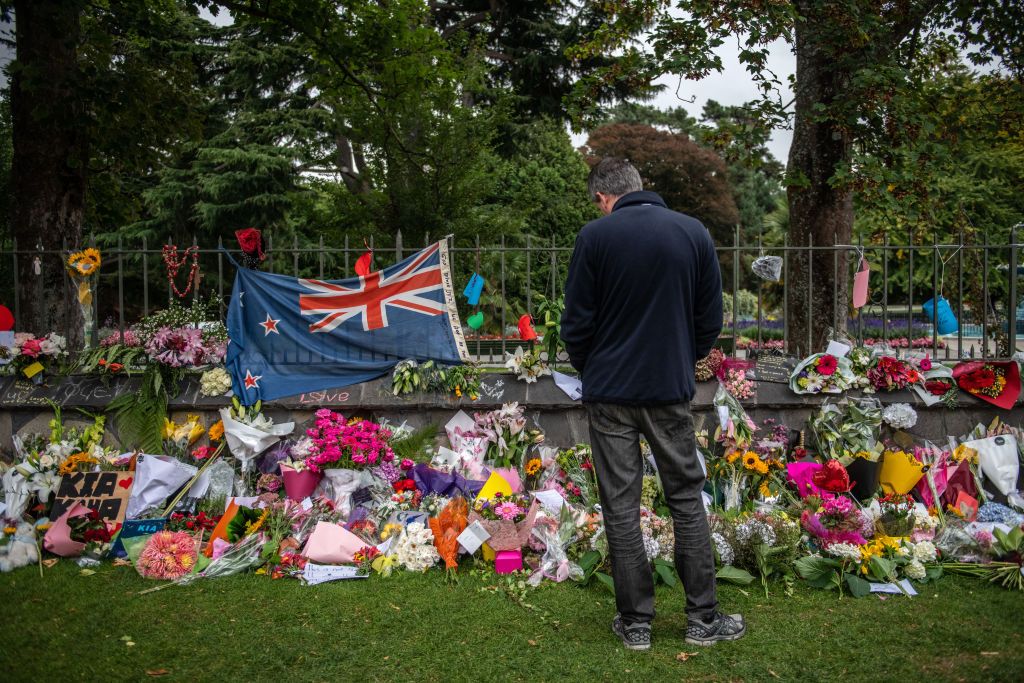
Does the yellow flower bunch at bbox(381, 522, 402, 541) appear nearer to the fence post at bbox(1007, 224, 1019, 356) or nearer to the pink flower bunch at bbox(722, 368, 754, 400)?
the pink flower bunch at bbox(722, 368, 754, 400)

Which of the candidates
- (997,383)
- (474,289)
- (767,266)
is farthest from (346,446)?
(997,383)

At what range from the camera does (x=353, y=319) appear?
5.32 meters

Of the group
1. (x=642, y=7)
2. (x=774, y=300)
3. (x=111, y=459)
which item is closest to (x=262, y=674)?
(x=111, y=459)

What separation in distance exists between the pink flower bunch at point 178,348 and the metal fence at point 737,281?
0.22 metres

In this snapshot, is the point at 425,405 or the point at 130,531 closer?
the point at 130,531

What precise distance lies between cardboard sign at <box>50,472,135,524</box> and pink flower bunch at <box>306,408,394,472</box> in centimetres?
108

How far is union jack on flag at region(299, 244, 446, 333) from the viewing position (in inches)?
208

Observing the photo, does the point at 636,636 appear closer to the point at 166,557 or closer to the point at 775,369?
the point at 166,557

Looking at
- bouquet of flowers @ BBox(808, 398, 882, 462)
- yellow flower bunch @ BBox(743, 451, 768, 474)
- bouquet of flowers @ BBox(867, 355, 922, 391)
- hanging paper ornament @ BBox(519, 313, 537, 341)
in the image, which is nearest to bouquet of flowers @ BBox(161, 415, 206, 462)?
hanging paper ornament @ BBox(519, 313, 537, 341)

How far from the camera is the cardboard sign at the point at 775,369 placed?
518 cm

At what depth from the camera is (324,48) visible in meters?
8.18

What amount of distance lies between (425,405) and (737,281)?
88.6 inches

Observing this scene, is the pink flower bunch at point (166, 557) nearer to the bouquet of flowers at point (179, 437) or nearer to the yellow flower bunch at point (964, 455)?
the bouquet of flowers at point (179, 437)

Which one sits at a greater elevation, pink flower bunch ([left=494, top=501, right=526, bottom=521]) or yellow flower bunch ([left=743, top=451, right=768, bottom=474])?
yellow flower bunch ([left=743, top=451, right=768, bottom=474])
